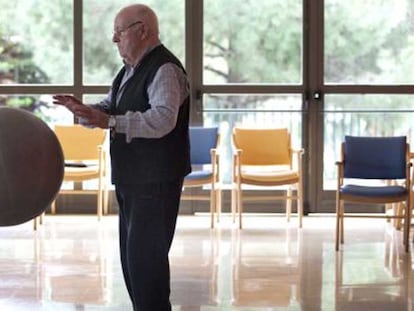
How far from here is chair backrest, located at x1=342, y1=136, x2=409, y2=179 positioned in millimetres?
5602

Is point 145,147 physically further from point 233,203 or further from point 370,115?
point 370,115

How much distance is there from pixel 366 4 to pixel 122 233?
4.73 metres

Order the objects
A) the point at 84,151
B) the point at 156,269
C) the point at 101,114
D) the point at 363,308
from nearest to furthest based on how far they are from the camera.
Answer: the point at 101,114
the point at 156,269
the point at 363,308
the point at 84,151

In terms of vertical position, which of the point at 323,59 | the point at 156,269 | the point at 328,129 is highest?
the point at 323,59

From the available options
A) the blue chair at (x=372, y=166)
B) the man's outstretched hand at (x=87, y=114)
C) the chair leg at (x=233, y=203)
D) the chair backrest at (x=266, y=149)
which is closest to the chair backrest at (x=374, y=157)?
the blue chair at (x=372, y=166)

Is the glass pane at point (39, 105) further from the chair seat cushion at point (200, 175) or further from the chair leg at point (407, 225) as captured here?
the chair leg at point (407, 225)

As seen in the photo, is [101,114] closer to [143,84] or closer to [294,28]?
[143,84]

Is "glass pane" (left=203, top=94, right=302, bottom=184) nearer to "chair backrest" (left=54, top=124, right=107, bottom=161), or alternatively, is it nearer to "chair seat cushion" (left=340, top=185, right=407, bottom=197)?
"chair backrest" (left=54, top=124, right=107, bottom=161)

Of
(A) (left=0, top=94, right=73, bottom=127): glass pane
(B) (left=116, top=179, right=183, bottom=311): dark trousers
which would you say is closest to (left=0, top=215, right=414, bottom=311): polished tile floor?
(B) (left=116, top=179, right=183, bottom=311): dark trousers

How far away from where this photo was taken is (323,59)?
6.96 metres

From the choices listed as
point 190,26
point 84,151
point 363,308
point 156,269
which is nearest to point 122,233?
point 156,269

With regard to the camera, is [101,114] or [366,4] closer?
[101,114]

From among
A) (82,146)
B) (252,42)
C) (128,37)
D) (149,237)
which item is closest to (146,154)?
(149,237)

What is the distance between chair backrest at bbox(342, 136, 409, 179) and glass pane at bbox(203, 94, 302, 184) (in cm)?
134
